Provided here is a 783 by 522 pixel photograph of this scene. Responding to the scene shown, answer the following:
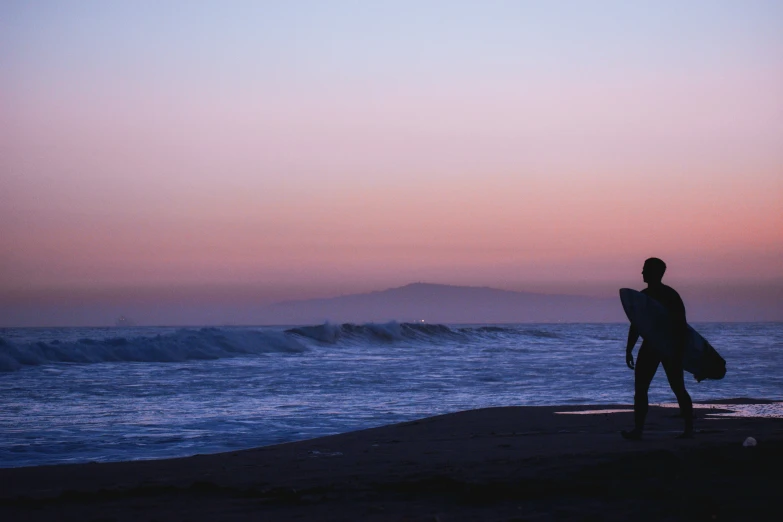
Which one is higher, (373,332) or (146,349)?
(373,332)

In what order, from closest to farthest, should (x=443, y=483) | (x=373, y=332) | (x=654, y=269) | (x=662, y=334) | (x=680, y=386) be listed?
(x=443, y=483) < (x=662, y=334) < (x=680, y=386) < (x=654, y=269) < (x=373, y=332)

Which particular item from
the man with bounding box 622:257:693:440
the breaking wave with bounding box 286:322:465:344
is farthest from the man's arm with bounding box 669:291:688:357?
the breaking wave with bounding box 286:322:465:344

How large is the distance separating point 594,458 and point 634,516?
1.60 m

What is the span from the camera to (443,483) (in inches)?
207

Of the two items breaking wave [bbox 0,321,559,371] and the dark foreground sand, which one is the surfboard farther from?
breaking wave [bbox 0,321,559,371]

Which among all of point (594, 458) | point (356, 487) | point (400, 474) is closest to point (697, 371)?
point (594, 458)

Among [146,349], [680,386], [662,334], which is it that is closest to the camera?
[662,334]

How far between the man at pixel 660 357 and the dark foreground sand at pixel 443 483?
0.90ft

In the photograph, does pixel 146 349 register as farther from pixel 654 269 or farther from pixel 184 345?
pixel 654 269

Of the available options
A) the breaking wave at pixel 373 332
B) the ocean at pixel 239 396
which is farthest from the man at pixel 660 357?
the breaking wave at pixel 373 332

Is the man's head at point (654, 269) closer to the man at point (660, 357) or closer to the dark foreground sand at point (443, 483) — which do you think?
the man at point (660, 357)

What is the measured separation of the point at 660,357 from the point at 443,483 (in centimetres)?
284

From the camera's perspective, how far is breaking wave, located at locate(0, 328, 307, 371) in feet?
87.4

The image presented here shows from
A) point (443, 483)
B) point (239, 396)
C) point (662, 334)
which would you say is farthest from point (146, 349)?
point (443, 483)
